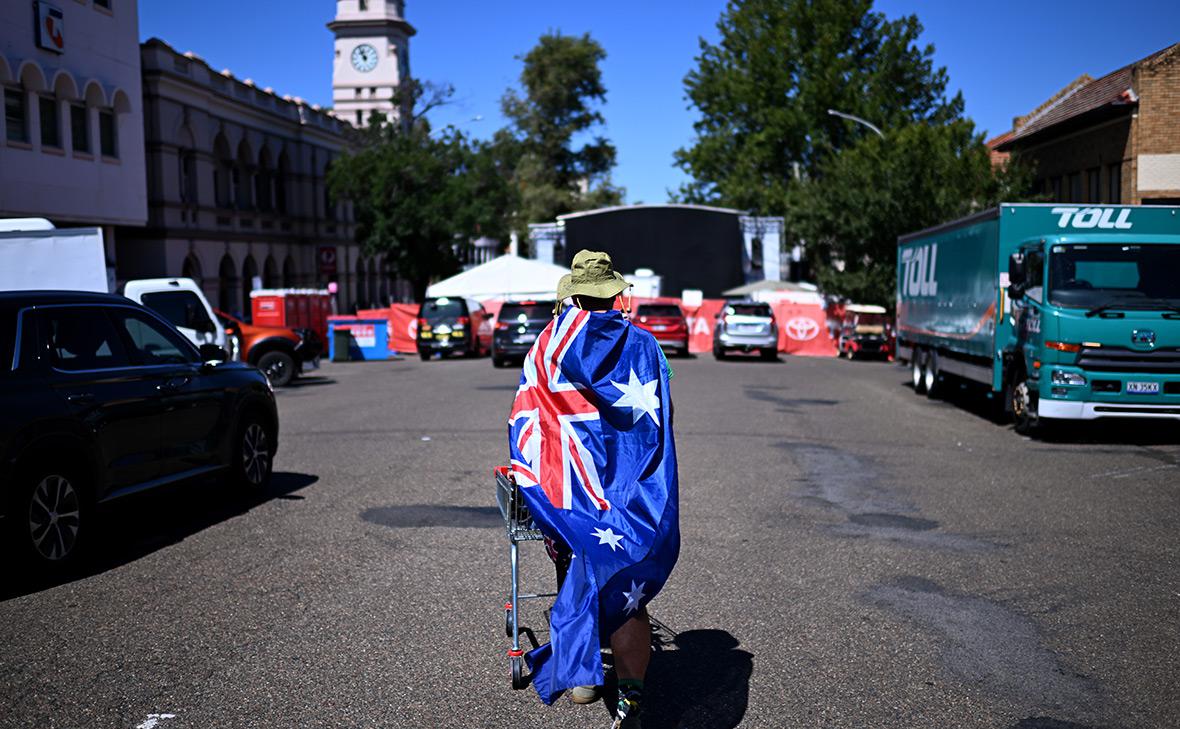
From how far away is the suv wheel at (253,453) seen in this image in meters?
9.81

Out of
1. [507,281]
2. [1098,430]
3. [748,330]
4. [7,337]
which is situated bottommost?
[1098,430]

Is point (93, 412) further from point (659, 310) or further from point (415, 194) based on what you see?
point (415, 194)

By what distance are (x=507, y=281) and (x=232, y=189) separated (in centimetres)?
1264

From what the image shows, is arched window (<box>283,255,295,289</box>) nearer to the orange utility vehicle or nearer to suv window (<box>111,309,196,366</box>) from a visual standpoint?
the orange utility vehicle

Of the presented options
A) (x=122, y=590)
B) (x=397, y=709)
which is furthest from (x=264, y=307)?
(x=397, y=709)

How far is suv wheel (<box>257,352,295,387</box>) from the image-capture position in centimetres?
2486

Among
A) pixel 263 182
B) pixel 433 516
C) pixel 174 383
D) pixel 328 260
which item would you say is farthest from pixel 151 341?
pixel 263 182

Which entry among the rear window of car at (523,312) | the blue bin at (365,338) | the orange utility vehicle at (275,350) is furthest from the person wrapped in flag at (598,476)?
the blue bin at (365,338)

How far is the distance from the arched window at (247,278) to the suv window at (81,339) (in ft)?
131

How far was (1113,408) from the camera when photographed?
14.2 m

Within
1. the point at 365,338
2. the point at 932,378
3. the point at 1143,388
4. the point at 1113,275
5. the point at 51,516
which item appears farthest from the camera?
the point at 365,338

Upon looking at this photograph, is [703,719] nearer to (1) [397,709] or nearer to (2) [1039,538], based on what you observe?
(1) [397,709]

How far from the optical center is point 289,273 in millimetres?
53188

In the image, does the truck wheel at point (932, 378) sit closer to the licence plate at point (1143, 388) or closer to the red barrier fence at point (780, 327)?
the licence plate at point (1143, 388)
